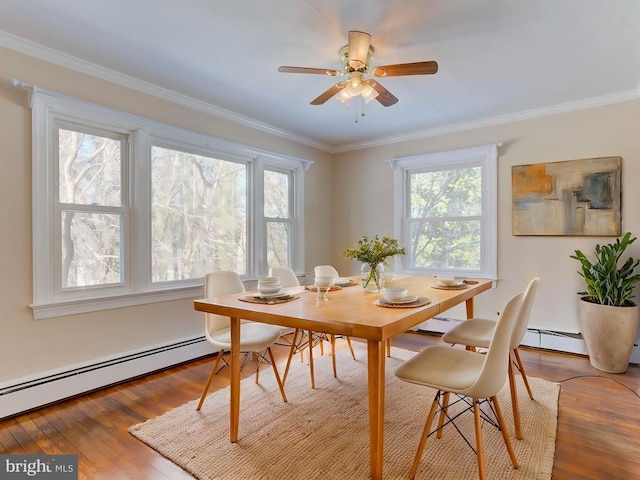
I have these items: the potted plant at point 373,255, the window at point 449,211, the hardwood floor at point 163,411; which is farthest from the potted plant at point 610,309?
the potted plant at point 373,255

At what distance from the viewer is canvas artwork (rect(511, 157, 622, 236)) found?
10.8ft

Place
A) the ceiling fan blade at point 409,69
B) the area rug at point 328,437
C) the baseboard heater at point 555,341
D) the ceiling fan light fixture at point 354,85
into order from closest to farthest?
the area rug at point 328,437 < the ceiling fan blade at point 409,69 < the ceiling fan light fixture at point 354,85 < the baseboard heater at point 555,341

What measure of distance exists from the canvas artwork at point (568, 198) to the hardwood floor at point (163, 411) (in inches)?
51.4

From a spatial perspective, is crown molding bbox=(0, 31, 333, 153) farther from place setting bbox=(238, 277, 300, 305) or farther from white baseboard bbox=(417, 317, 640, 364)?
white baseboard bbox=(417, 317, 640, 364)

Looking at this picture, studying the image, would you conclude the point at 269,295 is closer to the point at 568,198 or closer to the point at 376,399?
the point at 376,399

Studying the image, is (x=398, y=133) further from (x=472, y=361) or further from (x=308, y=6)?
(x=472, y=361)

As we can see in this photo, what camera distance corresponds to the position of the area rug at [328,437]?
174cm

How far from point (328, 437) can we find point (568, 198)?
3200 millimetres

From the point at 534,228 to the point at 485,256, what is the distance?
0.57m

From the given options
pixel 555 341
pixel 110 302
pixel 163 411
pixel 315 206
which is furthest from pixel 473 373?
pixel 315 206

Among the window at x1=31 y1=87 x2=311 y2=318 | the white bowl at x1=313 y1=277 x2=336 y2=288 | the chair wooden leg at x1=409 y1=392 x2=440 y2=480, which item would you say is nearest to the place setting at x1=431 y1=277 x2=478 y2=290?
the white bowl at x1=313 y1=277 x2=336 y2=288

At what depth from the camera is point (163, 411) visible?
2.34 metres

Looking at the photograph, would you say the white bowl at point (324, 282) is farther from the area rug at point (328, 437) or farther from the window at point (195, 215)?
the window at point (195, 215)

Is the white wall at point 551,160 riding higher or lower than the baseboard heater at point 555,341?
higher
